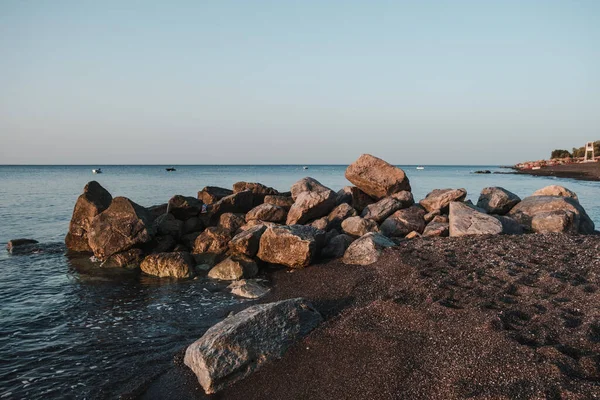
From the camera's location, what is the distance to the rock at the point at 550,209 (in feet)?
52.3

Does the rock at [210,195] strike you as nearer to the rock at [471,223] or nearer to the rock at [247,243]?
the rock at [247,243]

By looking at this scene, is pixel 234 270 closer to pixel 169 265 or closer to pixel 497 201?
pixel 169 265

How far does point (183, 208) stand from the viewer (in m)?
18.8

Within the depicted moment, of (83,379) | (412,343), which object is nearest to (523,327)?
(412,343)

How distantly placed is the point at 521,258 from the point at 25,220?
29148 millimetres

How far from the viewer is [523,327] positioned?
7383 mm

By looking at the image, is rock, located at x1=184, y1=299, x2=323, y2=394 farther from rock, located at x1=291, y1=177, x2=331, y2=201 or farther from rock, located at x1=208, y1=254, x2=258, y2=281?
rock, located at x1=291, y1=177, x2=331, y2=201

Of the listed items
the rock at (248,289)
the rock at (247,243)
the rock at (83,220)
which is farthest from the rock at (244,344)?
the rock at (83,220)

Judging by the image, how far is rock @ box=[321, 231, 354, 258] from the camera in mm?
14809

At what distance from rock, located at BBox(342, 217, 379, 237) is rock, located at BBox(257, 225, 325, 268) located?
202 centimetres

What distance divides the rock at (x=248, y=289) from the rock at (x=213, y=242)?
3462 mm

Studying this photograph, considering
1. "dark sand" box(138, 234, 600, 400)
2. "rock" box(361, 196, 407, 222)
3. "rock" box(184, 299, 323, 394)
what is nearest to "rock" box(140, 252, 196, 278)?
"dark sand" box(138, 234, 600, 400)

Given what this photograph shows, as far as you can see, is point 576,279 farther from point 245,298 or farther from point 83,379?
point 83,379

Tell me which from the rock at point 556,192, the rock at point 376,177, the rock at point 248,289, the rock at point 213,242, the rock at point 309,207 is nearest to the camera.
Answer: the rock at point 248,289
